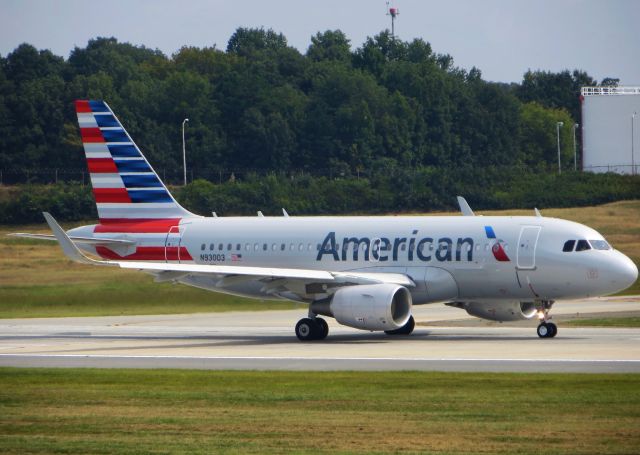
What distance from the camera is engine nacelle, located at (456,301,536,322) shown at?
3834 centimetres

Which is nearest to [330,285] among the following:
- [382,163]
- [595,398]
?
[595,398]

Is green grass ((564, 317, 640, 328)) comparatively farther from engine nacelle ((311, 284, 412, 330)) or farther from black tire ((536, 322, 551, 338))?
engine nacelle ((311, 284, 412, 330))

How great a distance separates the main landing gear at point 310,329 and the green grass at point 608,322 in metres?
8.30

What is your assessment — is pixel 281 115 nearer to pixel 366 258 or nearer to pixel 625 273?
pixel 366 258

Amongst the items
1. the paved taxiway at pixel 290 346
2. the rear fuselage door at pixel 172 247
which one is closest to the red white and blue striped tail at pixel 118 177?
the rear fuselage door at pixel 172 247

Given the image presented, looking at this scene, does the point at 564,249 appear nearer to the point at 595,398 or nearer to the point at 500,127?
the point at 595,398

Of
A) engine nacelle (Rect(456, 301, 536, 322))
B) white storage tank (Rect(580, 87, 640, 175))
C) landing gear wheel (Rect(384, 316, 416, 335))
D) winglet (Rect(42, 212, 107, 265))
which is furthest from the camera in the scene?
white storage tank (Rect(580, 87, 640, 175))

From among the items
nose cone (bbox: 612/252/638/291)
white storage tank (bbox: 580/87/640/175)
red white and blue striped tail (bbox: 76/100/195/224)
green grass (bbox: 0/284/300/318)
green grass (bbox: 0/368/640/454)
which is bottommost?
green grass (bbox: 0/284/300/318)

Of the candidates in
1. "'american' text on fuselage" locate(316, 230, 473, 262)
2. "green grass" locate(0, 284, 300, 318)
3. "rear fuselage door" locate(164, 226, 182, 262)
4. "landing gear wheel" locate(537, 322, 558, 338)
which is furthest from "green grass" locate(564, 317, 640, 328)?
"green grass" locate(0, 284, 300, 318)

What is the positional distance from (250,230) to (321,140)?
6767cm

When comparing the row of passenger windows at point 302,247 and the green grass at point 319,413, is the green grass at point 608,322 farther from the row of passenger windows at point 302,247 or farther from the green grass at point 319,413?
the green grass at point 319,413

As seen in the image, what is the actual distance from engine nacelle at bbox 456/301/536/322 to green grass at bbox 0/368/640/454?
11360 mm

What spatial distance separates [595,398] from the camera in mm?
23109

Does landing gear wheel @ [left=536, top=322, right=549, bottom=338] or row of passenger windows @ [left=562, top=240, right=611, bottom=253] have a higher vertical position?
row of passenger windows @ [left=562, top=240, right=611, bottom=253]
